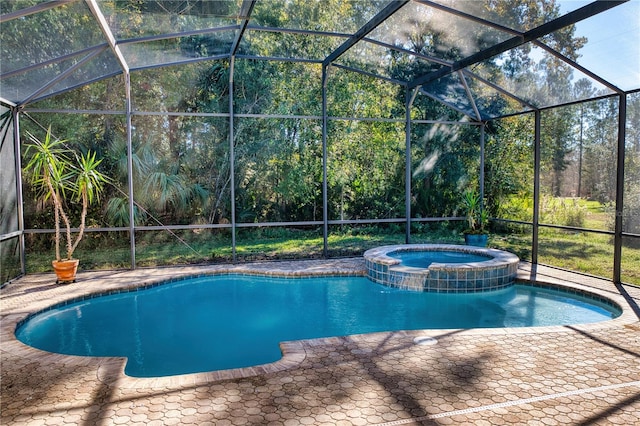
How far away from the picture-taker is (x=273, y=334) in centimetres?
526

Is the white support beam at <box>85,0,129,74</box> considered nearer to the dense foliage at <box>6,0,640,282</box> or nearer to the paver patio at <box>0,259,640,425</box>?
the dense foliage at <box>6,0,640,282</box>

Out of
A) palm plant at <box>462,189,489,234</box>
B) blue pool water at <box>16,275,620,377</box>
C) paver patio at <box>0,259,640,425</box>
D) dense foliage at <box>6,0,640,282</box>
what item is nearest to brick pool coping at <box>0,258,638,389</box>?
paver patio at <box>0,259,640,425</box>

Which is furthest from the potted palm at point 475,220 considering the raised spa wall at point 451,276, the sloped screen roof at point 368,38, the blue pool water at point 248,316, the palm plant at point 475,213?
the blue pool water at point 248,316

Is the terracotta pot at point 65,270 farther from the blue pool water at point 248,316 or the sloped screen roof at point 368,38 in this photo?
the sloped screen roof at point 368,38

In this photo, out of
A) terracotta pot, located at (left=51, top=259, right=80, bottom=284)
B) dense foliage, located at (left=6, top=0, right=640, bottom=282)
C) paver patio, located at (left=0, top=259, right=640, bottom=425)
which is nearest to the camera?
paver patio, located at (left=0, top=259, right=640, bottom=425)

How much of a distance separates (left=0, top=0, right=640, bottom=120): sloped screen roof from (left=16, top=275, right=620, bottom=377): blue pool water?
138 inches

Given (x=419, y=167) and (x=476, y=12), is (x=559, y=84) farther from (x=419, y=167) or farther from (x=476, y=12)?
(x=419, y=167)

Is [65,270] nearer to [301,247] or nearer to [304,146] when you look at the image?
[301,247]

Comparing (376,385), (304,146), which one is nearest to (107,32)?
(376,385)

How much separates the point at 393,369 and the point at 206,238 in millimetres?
8809

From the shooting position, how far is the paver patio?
2.92 meters

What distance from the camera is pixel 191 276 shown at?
7656mm

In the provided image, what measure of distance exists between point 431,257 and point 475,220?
2.11 metres

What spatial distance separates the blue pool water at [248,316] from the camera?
15.6 ft
